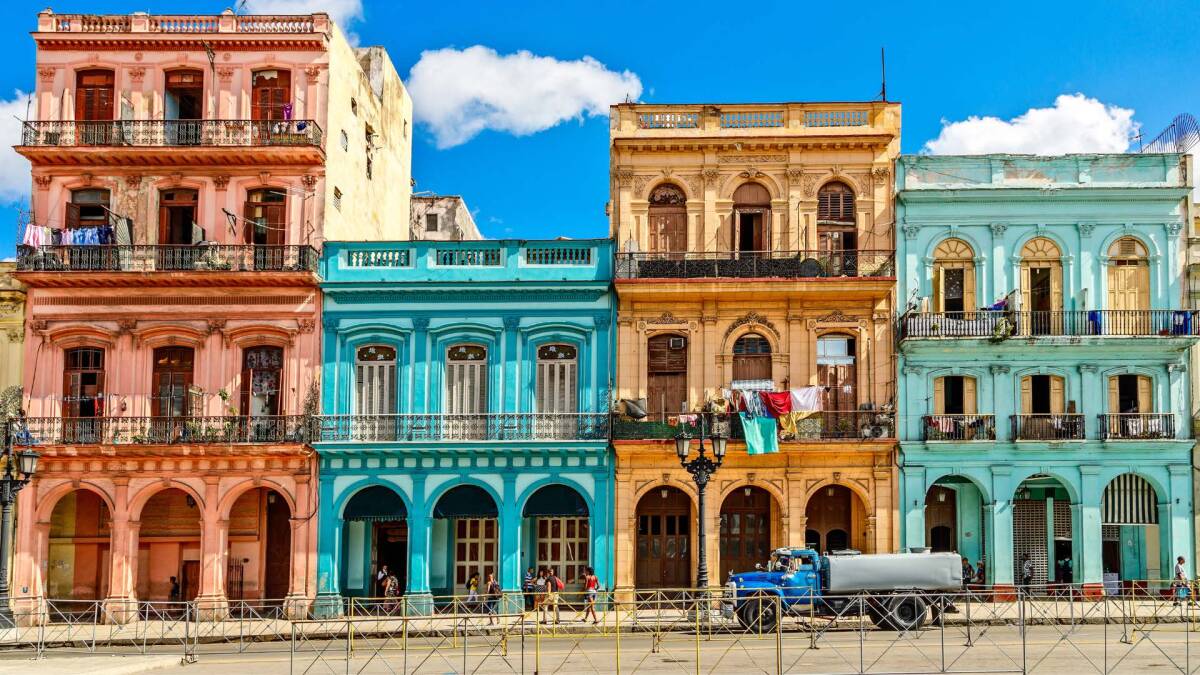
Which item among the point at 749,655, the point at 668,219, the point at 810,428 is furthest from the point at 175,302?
the point at 749,655

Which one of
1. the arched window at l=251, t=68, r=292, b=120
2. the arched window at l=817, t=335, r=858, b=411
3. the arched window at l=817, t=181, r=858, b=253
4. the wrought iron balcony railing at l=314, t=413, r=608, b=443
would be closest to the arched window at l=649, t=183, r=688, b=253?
the arched window at l=817, t=181, r=858, b=253

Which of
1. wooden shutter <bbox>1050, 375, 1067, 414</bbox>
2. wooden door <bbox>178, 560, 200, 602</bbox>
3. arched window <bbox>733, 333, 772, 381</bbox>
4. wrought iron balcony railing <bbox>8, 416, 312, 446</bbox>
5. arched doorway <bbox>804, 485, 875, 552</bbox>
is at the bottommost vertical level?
wooden door <bbox>178, 560, 200, 602</bbox>

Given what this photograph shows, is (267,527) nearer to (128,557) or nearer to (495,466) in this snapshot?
(128,557)

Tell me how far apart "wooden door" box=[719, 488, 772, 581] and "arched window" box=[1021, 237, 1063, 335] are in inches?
330

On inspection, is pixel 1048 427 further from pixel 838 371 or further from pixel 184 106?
pixel 184 106

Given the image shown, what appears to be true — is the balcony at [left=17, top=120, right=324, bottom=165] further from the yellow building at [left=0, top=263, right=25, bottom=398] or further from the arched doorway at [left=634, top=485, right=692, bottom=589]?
the arched doorway at [left=634, top=485, right=692, bottom=589]

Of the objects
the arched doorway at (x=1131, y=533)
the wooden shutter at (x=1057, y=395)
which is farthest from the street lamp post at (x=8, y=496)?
the arched doorway at (x=1131, y=533)

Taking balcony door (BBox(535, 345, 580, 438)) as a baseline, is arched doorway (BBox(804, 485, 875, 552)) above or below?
below

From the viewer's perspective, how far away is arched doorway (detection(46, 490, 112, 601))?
34.2m

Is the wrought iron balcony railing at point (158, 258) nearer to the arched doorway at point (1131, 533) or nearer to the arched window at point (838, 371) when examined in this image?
the arched window at point (838, 371)

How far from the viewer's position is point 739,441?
107 ft

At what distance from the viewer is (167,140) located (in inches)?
1323

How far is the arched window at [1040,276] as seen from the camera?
112 ft

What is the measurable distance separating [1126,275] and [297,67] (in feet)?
71.3
